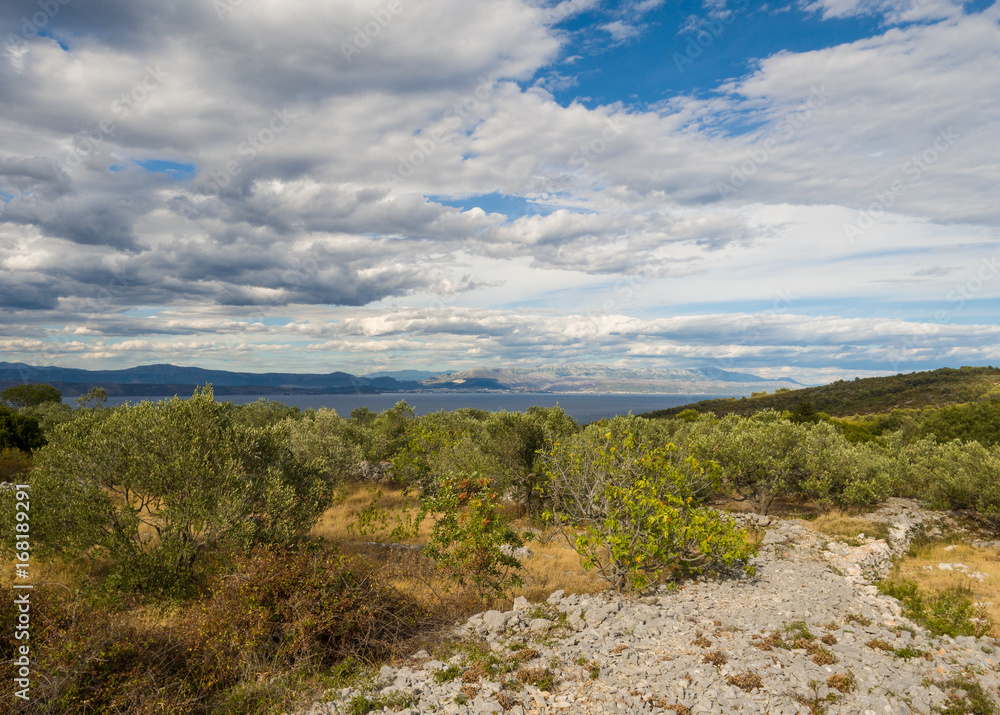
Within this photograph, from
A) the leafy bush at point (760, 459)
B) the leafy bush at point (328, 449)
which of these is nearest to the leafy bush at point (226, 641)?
the leafy bush at point (328, 449)

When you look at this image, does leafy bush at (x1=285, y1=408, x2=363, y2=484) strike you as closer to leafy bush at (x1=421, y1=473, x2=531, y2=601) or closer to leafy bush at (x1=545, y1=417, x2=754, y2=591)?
leafy bush at (x1=421, y1=473, x2=531, y2=601)

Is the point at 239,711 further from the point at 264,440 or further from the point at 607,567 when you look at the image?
the point at 607,567

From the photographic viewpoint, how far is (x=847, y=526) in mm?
18125

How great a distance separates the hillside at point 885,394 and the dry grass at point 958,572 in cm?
6001

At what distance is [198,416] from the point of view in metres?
11.4

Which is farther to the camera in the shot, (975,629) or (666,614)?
(666,614)

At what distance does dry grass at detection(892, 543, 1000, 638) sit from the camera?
1183 centimetres

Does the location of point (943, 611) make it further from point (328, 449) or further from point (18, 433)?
point (18, 433)

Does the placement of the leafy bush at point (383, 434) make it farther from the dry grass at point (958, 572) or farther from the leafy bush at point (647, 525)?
the dry grass at point (958, 572)

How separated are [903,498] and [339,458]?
29122 millimetres

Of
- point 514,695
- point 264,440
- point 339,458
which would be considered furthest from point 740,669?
point 339,458

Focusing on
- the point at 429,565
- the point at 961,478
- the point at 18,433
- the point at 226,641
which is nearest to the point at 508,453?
the point at 429,565

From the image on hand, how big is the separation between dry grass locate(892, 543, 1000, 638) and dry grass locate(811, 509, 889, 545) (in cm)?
124

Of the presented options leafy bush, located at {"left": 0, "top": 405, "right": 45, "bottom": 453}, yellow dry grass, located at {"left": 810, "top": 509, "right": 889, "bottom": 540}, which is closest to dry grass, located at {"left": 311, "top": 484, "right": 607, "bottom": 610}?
yellow dry grass, located at {"left": 810, "top": 509, "right": 889, "bottom": 540}
